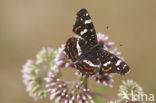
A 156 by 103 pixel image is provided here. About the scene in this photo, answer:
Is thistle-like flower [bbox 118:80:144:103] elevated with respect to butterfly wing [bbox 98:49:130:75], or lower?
lower

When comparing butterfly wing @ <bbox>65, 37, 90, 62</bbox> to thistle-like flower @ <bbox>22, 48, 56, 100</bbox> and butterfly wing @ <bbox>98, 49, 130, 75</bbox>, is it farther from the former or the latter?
thistle-like flower @ <bbox>22, 48, 56, 100</bbox>

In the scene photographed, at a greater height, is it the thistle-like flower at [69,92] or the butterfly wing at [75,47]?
the butterfly wing at [75,47]

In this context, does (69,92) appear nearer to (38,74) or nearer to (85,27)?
(38,74)

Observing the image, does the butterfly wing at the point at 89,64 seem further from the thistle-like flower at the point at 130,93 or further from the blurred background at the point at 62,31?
the blurred background at the point at 62,31

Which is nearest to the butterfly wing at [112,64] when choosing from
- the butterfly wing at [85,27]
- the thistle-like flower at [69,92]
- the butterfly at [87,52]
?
the butterfly at [87,52]

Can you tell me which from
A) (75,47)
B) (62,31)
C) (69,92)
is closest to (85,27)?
(75,47)

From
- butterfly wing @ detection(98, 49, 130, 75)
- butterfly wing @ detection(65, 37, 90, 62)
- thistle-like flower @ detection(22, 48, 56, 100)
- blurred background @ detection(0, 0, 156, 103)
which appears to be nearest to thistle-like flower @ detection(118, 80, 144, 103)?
butterfly wing @ detection(98, 49, 130, 75)
